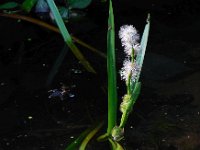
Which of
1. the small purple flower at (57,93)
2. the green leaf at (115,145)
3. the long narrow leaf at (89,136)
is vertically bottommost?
the green leaf at (115,145)

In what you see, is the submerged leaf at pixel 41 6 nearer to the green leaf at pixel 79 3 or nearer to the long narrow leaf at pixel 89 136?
the green leaf at pixel 79 3

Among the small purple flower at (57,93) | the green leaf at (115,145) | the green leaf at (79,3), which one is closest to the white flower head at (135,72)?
the green leaf at (115,145)

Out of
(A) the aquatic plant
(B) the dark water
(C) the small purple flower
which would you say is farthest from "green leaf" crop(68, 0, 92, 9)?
(A) the aquatic plant

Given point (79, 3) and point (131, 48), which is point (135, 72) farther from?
point (79, 3)

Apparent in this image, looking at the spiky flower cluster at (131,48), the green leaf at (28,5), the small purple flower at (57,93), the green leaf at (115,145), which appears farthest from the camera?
the green leaf at (28,5)

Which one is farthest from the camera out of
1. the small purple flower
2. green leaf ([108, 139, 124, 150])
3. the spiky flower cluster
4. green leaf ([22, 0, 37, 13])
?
green leaf ([22, 0, 37, 13])

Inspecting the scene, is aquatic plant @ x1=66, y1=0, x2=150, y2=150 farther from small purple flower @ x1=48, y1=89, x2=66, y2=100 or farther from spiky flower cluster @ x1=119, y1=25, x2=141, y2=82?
small purple flower @ x1=48, y1=89, x2=66, y2=100

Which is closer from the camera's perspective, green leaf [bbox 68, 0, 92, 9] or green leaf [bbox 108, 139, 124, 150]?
green leaf [bbox 108, 139, 124, 150]

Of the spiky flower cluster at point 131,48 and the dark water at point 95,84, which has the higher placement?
the spiky flower cluster at point 131,48

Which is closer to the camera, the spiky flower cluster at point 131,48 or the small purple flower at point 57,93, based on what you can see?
the spiky flower cluster at point 131,48
